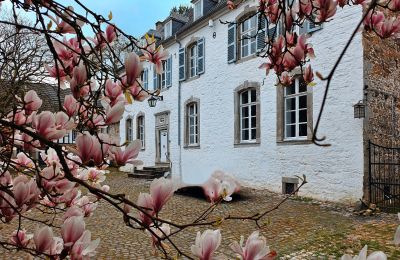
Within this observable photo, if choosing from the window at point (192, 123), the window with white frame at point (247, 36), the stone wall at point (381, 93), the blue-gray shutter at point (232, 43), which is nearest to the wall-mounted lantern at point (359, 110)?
the stone wall at point (381, 93)

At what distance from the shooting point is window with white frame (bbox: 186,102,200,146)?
48.3 feet

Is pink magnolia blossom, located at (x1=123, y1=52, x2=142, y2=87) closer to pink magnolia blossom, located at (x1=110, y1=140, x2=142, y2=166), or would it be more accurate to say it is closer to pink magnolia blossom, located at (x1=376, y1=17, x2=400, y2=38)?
pink magnolia blossom, located at (x1=110, y1=140, x2=142, y2=166)

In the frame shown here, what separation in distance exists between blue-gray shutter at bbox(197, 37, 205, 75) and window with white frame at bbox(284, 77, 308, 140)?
179 inches

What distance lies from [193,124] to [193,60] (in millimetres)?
2660

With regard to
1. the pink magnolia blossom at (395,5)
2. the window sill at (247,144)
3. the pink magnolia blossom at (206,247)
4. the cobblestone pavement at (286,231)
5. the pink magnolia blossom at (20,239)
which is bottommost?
the cobblestone pavement at (286,231)

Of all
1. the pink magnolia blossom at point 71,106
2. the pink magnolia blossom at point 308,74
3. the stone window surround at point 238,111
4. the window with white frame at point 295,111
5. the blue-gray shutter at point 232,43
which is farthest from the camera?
the blue-gray shutter at point 232,43

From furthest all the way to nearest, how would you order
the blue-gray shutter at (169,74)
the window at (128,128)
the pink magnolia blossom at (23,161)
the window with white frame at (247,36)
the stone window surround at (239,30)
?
the window at (128,128), the blue-gray shutter at (169,74), the window with white frame at (247,36), the stone window surround at (239,30), the pink magnolia blossom at (23,161)

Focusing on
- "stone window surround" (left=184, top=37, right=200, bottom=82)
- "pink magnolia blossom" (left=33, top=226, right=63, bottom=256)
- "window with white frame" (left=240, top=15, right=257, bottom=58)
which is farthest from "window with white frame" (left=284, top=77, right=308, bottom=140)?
"pink magnolia blossom" (left=33, top=226, right=63, bottom=256)

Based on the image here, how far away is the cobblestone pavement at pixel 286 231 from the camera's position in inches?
204

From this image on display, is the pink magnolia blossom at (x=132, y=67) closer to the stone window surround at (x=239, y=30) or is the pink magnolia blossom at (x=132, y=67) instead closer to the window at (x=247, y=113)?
the window at (x=247, y=113)

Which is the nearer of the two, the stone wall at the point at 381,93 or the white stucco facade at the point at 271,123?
the stone wall at the point at 381,93

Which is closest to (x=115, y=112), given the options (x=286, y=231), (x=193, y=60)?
(x=286, y=231)

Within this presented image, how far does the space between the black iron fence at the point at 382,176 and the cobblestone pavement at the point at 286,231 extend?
0.91 meters

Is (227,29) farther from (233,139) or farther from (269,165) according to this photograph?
(269,165)
